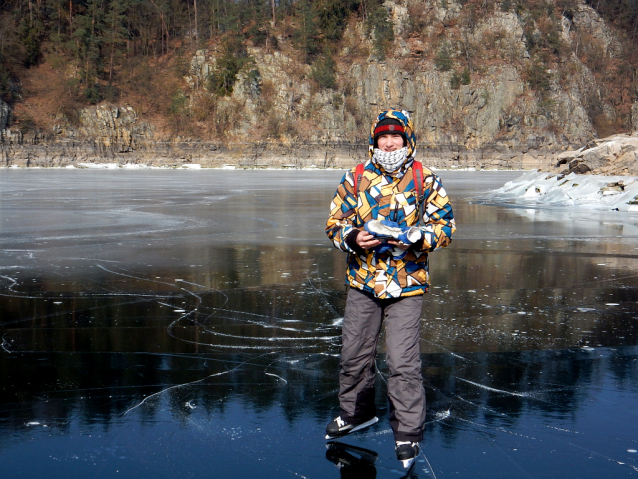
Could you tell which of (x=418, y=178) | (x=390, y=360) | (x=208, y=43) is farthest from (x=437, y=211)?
(x=208, y=43)

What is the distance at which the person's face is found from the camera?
3.50m

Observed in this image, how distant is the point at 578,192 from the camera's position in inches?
841

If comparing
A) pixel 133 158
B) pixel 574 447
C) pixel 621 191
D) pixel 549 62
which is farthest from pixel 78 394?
pixel 549 62

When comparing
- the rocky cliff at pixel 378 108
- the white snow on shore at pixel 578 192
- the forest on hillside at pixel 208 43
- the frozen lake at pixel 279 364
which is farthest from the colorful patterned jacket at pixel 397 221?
the forest on hillside at pixel 208 43

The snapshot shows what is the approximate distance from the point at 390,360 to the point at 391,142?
1.11 metres

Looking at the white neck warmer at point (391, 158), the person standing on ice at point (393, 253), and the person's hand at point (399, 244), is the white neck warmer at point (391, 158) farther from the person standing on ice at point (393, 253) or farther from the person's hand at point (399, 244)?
the person's hand at point (399, 244)

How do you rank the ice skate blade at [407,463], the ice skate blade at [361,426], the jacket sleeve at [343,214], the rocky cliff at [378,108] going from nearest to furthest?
the ice skate blade at [407,463], the jacket sleeve at [343,214], the ice skate blade at [361,426], the rocky cliff at [378,108]

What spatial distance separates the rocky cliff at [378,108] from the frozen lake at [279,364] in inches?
2749

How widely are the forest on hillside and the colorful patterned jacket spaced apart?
Result: 79180mm

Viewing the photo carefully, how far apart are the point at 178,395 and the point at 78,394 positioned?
63 cm

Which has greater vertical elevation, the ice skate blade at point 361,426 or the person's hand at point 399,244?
the person's hand at point 399,244

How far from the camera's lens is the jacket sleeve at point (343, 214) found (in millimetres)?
3562

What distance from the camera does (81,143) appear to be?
251ft

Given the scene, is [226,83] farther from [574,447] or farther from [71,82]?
[574,447]
